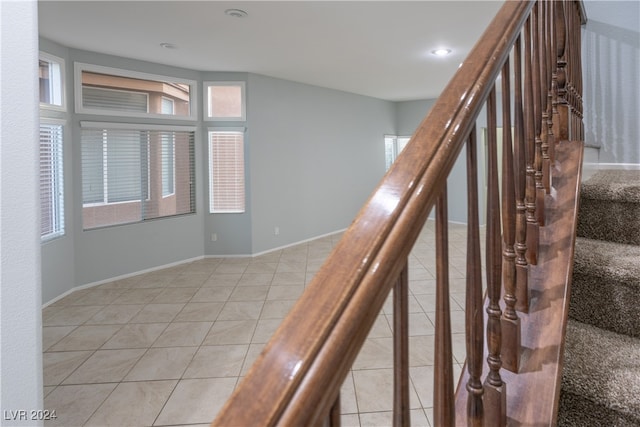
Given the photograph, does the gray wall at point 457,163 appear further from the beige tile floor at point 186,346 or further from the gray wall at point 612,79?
the gray wall at point 612,79

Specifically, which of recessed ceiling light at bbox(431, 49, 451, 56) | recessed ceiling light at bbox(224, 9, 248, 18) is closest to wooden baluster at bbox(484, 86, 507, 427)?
recessed ceiling light at bbox(224, 9, 248, 18)

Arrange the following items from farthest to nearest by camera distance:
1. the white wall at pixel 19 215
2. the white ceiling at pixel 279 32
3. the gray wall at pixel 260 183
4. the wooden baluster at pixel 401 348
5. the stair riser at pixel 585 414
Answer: the gray wall at pixel 260 183 → the white ceiling at pixel 279 32 → the white wall at pixel 19 215 → the stair riser at pixel 585 414 → the wooden baluster at pixel 401 348

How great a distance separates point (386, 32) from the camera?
387cm

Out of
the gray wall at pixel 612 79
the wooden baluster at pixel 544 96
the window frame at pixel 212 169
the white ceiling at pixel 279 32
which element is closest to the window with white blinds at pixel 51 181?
the white ceiling at pixel 279 32

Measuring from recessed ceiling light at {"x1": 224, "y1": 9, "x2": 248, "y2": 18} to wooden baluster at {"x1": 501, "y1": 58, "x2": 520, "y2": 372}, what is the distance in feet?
10.1

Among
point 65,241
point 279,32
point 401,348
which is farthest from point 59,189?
point 401,348

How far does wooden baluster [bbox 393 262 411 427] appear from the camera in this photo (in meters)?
0.48

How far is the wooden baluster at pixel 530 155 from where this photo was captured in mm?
983

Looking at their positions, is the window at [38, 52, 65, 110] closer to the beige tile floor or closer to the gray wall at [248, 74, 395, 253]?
the beige tile floor

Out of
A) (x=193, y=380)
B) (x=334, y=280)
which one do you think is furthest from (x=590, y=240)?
(x=193, y=380)

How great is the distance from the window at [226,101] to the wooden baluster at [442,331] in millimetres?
5407

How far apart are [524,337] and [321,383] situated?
72 cm

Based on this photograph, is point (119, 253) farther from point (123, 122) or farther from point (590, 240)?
point (590, 240)

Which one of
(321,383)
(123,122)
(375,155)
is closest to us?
(321,383)
